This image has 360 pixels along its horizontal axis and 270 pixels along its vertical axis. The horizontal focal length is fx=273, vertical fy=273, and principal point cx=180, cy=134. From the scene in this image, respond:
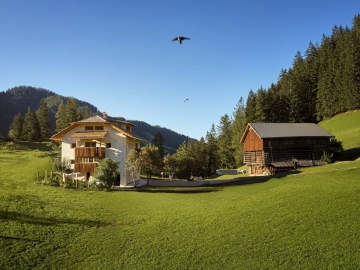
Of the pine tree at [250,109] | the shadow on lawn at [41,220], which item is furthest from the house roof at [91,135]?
the pine tree at [250,109]

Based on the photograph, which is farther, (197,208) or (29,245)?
(197,208)

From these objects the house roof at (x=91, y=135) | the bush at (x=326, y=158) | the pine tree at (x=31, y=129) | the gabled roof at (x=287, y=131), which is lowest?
the bush at (x=326, y=158)

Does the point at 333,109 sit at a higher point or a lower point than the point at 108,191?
higher

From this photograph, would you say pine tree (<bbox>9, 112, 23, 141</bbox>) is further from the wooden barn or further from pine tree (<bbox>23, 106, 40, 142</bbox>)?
the wooden barn

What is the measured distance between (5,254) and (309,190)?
22.3 meters

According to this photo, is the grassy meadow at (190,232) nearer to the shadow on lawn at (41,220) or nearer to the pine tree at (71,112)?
the shadow on lawn at (41,220)

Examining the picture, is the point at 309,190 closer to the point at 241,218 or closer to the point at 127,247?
the point at 241,218

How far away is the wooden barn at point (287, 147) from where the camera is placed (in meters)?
47.7

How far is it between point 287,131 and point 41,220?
43529 millimetres

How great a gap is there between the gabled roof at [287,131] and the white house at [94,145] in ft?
76.4

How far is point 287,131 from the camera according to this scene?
164 ft

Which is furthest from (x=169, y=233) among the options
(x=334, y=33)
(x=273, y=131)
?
(x=334, y=33)

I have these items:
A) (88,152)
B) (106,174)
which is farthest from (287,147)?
(88,152)

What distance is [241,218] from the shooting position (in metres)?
18.3
